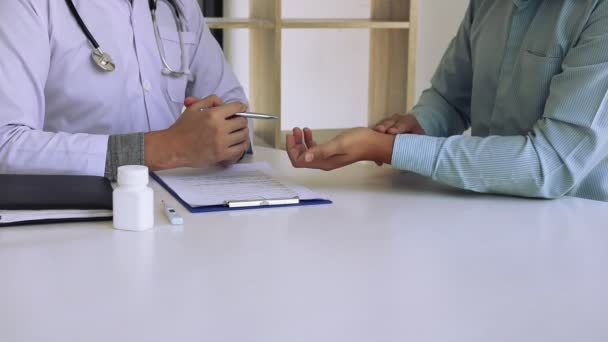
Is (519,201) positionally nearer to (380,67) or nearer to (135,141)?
(135,141)

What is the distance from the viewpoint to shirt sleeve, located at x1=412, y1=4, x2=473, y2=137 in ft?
6.20

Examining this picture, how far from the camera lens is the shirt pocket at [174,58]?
1.86m

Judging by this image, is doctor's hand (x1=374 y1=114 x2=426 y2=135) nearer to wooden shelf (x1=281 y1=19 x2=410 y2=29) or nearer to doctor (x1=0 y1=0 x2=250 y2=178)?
doctor (x1=0 y1=0 x2=250 y2=178)

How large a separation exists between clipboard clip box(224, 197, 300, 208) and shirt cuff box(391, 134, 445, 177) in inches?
9.3

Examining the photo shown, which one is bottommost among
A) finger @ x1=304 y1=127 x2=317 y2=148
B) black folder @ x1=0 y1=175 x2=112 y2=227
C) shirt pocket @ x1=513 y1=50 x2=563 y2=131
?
black folder @ x1=0 y1=175 x2=112 y2=227

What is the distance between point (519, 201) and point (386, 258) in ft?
1.46

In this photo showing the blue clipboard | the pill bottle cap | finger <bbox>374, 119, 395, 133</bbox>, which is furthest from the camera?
finger <bbox>374, 119, 395, 133</bbox>

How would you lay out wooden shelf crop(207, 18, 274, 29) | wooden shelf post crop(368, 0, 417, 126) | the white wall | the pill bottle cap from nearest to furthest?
the pill bottle cap → wooden shelf crop(207, 18, 274, 29) → wooden shelf post crop(368, 0, 417, 126) → the white wall

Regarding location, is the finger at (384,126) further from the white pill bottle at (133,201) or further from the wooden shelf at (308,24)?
the wooden shelf at (308,24)

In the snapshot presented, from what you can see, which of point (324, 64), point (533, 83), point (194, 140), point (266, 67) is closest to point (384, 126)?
point (533, 83)

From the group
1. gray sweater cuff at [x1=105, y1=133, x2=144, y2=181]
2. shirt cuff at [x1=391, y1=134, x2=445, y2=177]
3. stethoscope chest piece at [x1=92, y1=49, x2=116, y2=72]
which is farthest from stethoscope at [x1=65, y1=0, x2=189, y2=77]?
shirt cuff at [x1=391, y1=134, x2=445, y2=177]

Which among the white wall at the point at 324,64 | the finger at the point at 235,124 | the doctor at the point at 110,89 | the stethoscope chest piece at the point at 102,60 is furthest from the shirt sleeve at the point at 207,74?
the white wall at the point at 324,64

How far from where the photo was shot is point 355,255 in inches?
42.8

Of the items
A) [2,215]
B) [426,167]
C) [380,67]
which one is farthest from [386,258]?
Answer: [380,67]
